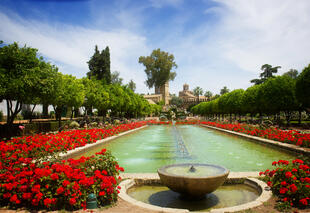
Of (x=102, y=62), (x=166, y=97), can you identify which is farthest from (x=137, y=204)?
(x=166, y=97)

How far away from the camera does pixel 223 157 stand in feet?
27.7

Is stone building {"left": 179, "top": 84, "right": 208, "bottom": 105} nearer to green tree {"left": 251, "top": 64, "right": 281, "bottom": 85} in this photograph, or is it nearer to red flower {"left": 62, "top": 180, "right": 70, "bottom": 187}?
green tree {"left": 251, "top": 64, "right": 281, "bottom": 85}

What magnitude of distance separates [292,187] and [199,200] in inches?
59.9

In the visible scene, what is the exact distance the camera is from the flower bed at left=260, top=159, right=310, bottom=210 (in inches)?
140

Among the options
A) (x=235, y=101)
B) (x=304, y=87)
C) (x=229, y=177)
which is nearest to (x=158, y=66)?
(x=235, y=101)

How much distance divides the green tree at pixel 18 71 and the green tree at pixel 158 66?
175ft

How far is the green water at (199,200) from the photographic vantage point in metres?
4.05

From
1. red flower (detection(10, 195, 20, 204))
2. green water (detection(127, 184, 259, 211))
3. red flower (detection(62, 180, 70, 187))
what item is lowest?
green water (detection(127, 184, 259, 211))

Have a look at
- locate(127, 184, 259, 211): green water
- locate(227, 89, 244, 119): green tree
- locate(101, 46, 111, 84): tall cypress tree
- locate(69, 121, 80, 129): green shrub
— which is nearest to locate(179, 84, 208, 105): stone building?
locate(101, 46, 111, 84): tall cypress tree

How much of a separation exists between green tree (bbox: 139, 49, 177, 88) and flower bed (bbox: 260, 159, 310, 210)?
63.4 metres

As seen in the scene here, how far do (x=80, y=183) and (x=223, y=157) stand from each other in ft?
19.6

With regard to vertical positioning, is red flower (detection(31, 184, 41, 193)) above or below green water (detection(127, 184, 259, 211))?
above

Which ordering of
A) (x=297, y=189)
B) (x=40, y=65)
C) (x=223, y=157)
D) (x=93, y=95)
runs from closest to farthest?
(x=297, y=189) → (x=223, y=157) → (x=40, y=65) → (x=93, y=95)

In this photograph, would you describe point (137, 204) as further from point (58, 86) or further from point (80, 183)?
point (58, 86)
